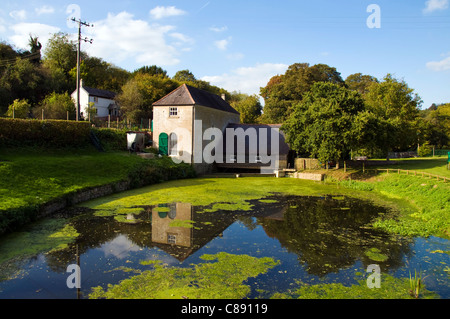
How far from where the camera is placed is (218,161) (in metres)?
31.3

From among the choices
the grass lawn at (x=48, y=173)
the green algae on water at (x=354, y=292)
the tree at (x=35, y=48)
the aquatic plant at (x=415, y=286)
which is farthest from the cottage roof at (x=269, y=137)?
the tree at (x=35, y=48)

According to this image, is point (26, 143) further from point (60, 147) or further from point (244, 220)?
point (244, 220)

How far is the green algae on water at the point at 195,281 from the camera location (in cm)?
711

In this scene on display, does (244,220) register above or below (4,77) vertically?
below

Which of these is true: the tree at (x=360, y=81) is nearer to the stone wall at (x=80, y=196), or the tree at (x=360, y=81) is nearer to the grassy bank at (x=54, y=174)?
the grassy bank at (x=54, y=174)

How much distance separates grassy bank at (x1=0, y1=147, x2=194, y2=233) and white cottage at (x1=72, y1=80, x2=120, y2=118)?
21728 mm

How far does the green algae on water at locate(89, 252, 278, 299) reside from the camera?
7.11 m

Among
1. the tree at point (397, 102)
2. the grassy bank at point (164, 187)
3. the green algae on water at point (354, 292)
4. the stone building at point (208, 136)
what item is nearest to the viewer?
the green algae on water at point (354, 292)

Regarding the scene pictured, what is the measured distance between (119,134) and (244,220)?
18.3 metres

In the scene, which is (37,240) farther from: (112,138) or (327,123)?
(327,123)

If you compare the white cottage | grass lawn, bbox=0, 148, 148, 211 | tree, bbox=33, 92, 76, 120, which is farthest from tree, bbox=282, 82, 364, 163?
the white cottage

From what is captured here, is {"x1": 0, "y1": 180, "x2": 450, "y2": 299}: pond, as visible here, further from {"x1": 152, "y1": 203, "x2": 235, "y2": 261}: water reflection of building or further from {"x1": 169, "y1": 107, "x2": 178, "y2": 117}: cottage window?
{"x1": 169, "y1": 107, "x2": 178, "y2": 117}: cottage window

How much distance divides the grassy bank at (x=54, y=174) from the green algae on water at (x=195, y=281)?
6247 mm
